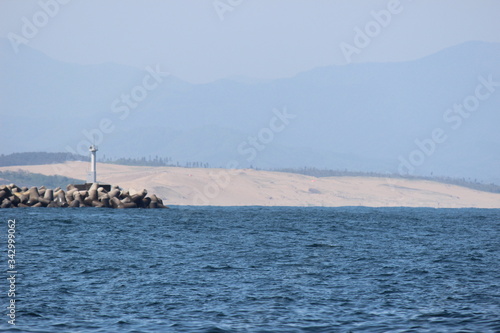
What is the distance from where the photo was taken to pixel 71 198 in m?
94.0

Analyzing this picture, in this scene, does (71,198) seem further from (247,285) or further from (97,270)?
(247,285)

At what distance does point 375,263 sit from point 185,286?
39.2 feet

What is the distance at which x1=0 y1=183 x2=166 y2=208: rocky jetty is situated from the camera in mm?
90688

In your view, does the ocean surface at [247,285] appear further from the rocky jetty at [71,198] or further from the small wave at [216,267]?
the rocky jetty at [71,198]

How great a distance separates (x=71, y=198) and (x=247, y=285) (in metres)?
69.5

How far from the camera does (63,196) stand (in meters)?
92.8

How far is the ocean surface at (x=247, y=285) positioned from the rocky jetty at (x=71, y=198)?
42724 mm

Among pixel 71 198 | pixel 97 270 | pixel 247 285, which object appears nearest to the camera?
pixel 247 285

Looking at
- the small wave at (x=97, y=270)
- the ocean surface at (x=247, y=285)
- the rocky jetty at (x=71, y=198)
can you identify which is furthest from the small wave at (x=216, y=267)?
the rocky jetty at (x=71, y=198)

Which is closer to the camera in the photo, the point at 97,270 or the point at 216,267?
the point at 97,270

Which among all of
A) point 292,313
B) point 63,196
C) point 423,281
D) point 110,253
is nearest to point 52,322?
point 292,313

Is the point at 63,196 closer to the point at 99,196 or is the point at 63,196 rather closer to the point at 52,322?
the point at 99,196

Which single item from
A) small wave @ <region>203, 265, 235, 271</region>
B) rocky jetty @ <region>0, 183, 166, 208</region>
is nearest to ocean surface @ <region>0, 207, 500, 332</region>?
small wave @ <region>203, 265, 235, 271</region>

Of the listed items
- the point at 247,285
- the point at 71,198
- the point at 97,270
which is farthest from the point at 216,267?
the point at 71,198
